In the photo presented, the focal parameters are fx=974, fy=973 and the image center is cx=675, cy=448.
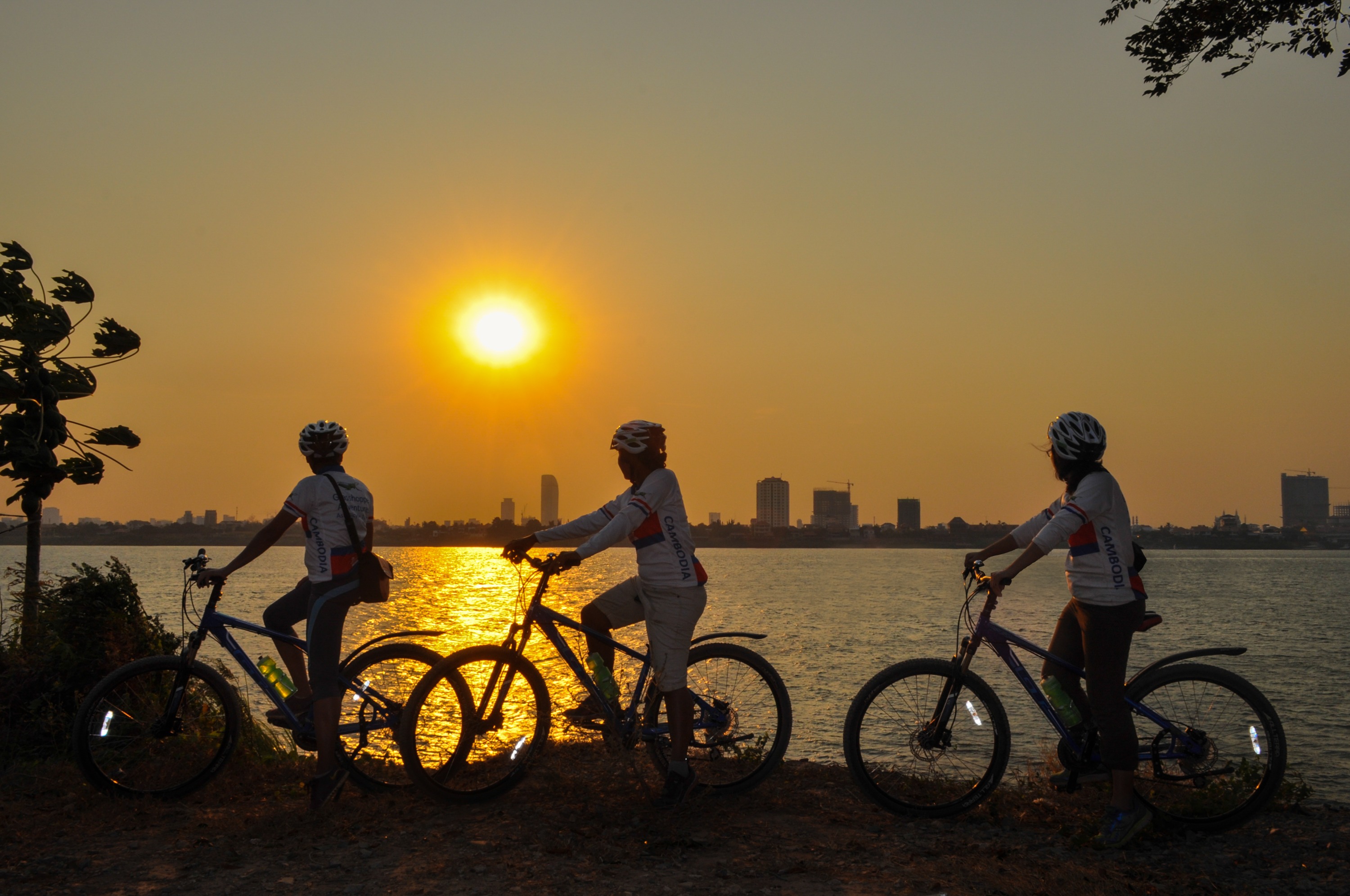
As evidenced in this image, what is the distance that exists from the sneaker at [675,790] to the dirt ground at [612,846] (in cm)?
6

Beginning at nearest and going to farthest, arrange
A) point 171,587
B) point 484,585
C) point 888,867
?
1. point 888,867
2. point 171,587
3. point 484,585

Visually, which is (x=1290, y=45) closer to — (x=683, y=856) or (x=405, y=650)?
(x=683, y=856)

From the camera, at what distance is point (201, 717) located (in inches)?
249

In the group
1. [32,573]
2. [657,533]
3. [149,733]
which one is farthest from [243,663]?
[32,573]

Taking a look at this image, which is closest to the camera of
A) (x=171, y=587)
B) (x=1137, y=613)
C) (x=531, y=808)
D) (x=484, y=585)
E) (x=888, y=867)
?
(x=888, y=867)

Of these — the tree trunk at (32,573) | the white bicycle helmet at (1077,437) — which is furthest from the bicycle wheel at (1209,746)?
the tree trunk at (32,573)

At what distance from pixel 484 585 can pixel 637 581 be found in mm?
87828

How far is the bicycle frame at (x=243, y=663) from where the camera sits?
20.0ft

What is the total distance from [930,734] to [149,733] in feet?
15.9

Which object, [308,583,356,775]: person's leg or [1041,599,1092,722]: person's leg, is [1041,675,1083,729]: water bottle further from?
[308,583,356,775]: person's leg

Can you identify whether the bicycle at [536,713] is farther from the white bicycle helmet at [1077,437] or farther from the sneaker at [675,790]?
the white bicycle helmet at [1077,437]

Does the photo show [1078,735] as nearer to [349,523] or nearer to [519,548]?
[519,548]

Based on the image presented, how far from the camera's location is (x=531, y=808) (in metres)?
5.96

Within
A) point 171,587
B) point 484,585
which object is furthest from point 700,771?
point 484,585
